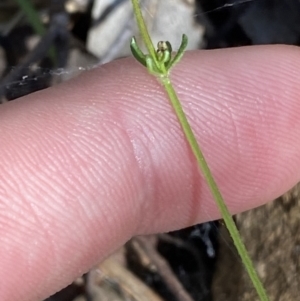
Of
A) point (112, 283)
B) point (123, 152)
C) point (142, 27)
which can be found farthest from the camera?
point (112, 283)

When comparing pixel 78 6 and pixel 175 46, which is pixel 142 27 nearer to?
pixel 175 46

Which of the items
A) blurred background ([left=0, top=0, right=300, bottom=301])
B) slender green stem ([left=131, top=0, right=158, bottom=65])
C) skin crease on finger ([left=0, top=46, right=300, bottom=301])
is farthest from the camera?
blurred background ([left=0, top=0, right=300, bottom=301])

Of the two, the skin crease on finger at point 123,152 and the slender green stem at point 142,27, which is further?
the skin crease on finger at point 123,152

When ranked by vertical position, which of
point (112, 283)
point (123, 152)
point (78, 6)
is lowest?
point (112, 283)

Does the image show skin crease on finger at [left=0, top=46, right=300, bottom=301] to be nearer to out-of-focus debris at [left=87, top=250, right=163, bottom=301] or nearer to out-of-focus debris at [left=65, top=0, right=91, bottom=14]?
out-of-focus debris at [left=87, top=250, right=163, bottom=301]

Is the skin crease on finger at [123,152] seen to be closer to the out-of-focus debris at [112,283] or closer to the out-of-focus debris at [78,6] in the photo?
the out-of-focus debris at [112,283]

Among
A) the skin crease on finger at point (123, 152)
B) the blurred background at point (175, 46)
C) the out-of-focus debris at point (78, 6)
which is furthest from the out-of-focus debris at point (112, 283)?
the out-of-focus debris at point (78, 6)

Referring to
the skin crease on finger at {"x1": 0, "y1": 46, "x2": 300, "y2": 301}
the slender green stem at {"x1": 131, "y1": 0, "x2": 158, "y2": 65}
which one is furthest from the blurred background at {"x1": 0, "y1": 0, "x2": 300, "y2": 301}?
the slender green stem at {"x1": 131, "y1": 0, "x2": 158, "y2": 65}

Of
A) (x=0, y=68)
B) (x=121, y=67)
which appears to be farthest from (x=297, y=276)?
(x=0, y=68)

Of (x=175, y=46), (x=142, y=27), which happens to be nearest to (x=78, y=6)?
(x=175, y=46)

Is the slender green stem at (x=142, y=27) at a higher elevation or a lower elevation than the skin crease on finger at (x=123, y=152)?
higher
